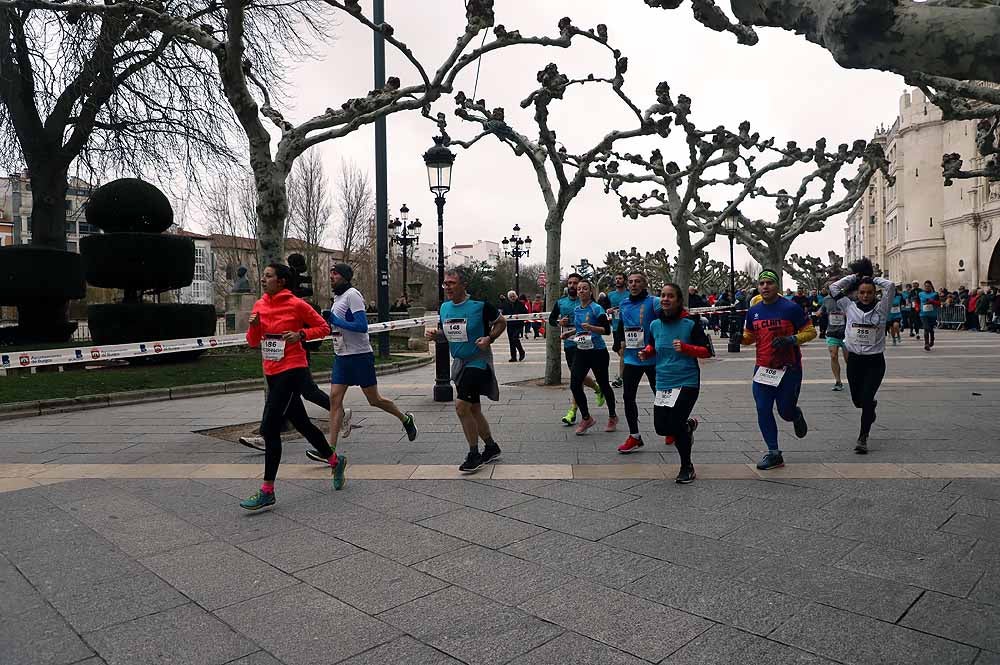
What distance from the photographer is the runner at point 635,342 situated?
22.5 ft

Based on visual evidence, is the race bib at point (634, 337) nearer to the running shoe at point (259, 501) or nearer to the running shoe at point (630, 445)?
the running shoe at point (630, 445)

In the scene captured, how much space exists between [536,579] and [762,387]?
3.28m

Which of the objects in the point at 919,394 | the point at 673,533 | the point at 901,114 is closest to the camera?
the point at 673,533

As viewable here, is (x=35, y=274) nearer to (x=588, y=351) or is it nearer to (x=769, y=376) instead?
(x=588, y=351)

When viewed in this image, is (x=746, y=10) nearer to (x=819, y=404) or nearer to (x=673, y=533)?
(x=673, y=533)

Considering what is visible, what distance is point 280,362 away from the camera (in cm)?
538

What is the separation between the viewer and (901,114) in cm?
6256

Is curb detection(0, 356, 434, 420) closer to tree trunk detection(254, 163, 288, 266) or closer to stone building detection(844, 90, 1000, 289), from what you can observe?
tree trunk detection(254, 163, 288, 266)

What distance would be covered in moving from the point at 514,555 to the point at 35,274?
54.6ft

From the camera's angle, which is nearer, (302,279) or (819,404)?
(302,279)

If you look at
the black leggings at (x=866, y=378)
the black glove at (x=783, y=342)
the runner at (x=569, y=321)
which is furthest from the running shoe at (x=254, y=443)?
the black leggings at (x=866, y=378)

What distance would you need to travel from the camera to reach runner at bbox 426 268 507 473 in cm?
609

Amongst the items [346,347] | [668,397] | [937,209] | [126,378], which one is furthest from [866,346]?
[937,209]

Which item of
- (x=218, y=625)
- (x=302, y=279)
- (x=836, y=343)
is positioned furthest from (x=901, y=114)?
(x=218, y=625)
